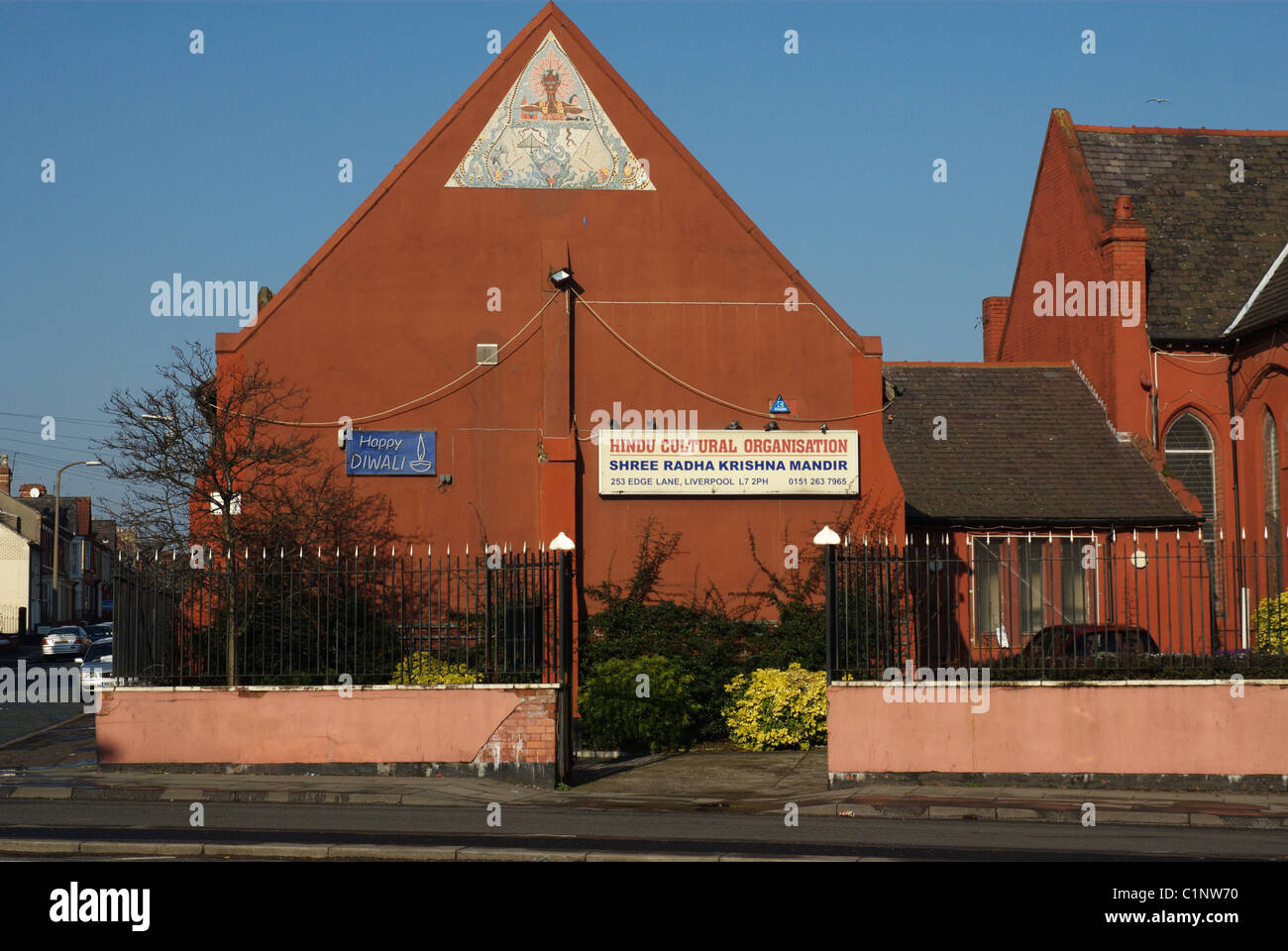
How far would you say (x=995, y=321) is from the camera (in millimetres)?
38062

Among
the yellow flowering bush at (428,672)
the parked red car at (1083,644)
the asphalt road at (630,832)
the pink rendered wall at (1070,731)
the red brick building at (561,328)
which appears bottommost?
the asphalt road at (630,832)

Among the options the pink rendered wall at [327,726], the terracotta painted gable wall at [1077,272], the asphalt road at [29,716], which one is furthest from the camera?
the terracotta painted gable wall at [1077,272]

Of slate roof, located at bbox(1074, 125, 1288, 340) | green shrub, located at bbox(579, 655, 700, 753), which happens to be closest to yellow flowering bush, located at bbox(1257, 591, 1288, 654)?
slate roof, located at bbox(1074, 125, 1288, 340)

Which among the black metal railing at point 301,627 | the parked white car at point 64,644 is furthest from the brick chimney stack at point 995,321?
the parked white car at point 64,644

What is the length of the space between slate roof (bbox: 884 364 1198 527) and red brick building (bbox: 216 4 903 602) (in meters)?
4.10

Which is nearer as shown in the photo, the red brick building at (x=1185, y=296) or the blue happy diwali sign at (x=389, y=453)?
the blue happy diwali sign at (x=389, y=453)

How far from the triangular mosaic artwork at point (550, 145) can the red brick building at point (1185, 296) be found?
1261 cm

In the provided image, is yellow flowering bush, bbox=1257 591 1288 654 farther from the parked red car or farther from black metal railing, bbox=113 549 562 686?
black metal railing, bbox=113 549 562 686

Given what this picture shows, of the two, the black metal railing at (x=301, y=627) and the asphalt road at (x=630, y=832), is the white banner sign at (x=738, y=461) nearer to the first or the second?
the black metal railing at (x=301, y=627)

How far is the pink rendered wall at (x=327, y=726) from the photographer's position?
56.0 ft

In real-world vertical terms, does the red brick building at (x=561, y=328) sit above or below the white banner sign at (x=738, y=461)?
above
